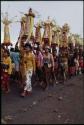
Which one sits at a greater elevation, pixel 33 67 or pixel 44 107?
pixel 33 67

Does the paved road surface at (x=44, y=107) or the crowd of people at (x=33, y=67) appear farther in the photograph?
the crowd of people at (x=33, y=67)

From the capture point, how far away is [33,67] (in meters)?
18.7

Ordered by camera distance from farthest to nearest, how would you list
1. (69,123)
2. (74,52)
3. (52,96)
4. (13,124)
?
(74,52) < (52,96) < (69,123) < (13,124)

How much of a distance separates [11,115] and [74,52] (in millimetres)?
16107

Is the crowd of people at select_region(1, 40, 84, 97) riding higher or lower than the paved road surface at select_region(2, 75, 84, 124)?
higher

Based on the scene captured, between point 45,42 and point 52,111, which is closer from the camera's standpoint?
point 52,111

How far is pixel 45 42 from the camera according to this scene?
26766 mm

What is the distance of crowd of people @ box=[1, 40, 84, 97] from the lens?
18500 millimetres

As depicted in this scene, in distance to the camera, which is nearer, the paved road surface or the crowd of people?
the paved road surface

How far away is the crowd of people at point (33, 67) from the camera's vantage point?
18.5 meters

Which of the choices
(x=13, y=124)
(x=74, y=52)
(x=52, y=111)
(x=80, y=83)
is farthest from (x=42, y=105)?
(x=74, y=52)

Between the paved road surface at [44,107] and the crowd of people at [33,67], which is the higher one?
the crowd of people at [33,67]

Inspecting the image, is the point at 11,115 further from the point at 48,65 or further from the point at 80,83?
the point at 80,83

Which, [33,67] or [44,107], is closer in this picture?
[44,107]
